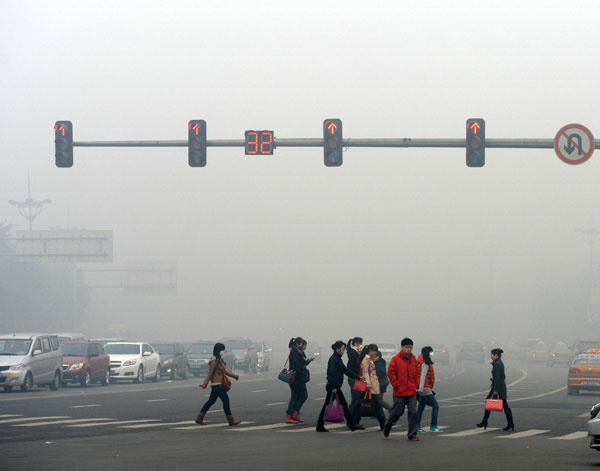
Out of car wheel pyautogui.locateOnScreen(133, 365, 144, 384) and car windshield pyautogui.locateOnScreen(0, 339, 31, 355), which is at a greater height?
car windshield pyautogui.locateOnScreen(0, 339, 31, 355)

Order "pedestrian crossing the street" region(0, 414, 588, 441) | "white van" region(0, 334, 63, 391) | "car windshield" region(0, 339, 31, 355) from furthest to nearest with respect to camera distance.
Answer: "car windshield" region(0, 339, 31, 355)
"white van" region(0, 334, 63, 391)
"pedestrian crossing the street" region(0, 414, 588, 441)

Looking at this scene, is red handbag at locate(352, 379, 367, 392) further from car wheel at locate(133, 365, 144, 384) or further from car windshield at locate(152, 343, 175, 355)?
car windshield at locate(152, 343, 175, 355)

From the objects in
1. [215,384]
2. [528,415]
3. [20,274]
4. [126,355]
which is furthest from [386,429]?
[20,274]

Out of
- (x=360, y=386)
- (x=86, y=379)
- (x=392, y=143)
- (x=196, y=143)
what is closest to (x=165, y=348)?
(x=86, y=379)

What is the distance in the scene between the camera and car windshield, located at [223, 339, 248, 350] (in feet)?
191

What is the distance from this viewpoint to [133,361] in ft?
147

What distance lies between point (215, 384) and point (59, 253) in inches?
2605

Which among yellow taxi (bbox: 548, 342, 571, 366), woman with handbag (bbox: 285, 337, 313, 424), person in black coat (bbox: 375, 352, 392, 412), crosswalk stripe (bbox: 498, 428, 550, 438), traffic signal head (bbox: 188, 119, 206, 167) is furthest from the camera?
yellow taxi (bbox: 548, 342, 571, 366)

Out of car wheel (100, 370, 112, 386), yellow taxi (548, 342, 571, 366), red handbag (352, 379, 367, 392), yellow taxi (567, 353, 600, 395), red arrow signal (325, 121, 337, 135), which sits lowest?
yellow taxi (548, 342, 571, 366)

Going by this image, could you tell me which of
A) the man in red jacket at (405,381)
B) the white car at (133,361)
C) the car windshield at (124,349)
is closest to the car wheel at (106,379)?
the white car at (133,361)

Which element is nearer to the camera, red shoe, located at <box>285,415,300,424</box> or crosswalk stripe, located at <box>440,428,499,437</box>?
crosswalk stripe, located at <box>440,428,499,437</box>

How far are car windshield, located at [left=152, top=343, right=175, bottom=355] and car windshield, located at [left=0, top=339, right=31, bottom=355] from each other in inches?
542

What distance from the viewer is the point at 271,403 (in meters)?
31.1

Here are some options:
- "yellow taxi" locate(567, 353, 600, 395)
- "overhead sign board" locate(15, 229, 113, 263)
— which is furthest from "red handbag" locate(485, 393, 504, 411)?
"overhead sign board" locate(15, 229, 113, 263)
